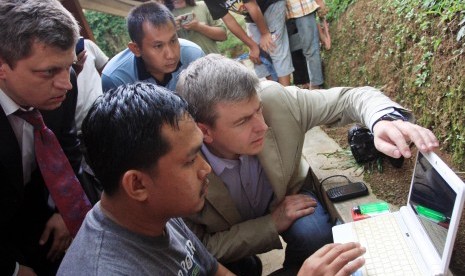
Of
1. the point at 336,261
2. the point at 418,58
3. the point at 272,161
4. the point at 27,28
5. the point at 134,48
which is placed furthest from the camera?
the point at 134,48

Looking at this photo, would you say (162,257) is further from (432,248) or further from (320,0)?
(320,0)

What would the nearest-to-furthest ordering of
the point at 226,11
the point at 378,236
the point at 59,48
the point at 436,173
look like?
the point at 436,173 < the point at 378,236 < the point at 59,48 < the point at 226,11

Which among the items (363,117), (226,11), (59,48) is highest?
(59,48)

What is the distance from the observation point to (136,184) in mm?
1147

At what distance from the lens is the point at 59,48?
64.6 inches

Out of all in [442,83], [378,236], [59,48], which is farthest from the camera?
[442,83]

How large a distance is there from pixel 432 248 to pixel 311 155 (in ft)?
5.48

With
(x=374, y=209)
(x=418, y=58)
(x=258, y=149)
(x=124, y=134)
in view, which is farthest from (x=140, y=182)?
Result: (x=418, y=58)

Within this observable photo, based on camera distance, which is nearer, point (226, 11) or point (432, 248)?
point (432, 248)

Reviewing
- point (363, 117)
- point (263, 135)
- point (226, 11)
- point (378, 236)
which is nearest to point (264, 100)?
point (263, 135)

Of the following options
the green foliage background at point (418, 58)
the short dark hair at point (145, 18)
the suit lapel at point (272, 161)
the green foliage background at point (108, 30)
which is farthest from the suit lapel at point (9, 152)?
the green foliage background at point (108, 30)

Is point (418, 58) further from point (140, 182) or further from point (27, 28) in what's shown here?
point (27, 28)

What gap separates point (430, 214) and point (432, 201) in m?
0.05

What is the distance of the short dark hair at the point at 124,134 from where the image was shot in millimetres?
1129
